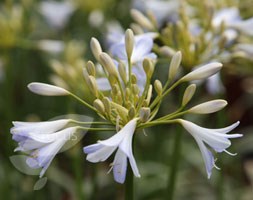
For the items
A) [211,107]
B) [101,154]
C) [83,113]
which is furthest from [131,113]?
[83,113]

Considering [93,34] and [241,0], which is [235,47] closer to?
[241,0]

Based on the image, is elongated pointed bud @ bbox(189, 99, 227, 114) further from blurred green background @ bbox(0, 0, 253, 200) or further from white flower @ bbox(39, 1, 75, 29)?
white flower @ bbox(39, 1, 75, 29)

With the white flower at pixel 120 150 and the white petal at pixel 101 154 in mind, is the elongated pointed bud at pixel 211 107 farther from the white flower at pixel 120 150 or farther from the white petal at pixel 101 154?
the white petal at pixel 101 154

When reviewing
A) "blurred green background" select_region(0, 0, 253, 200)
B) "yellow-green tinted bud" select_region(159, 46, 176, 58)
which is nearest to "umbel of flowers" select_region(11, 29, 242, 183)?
"yellow-green tinted bud" select_region(159, 46, 176, 58)

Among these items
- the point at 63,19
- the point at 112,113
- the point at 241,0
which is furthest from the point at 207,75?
the point at 63,19

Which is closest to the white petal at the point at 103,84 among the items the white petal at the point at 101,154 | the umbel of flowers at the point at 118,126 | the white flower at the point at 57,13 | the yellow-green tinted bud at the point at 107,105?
the umbel of flowers at the point at 118,126

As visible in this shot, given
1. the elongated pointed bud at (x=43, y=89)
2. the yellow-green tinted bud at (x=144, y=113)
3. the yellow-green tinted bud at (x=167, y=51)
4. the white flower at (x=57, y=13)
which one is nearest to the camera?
the yellow-green tinted bud at (x=144, y=113)
